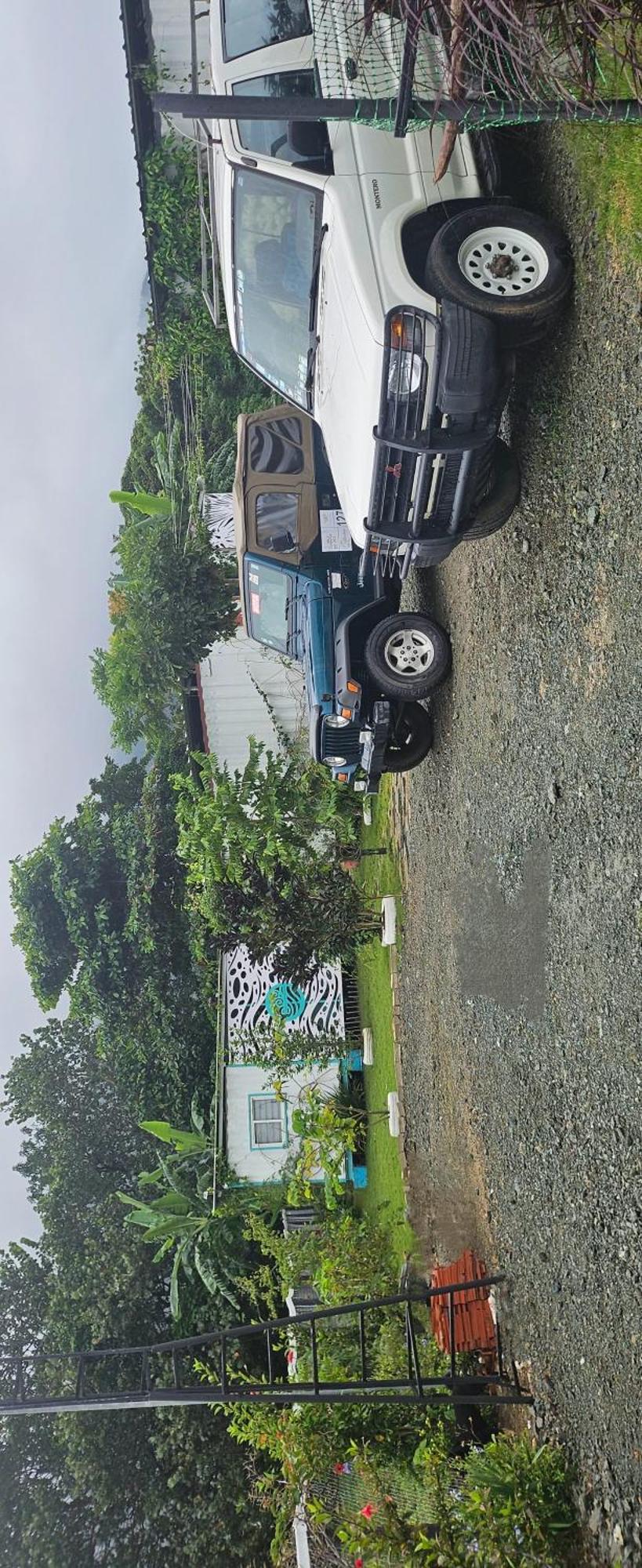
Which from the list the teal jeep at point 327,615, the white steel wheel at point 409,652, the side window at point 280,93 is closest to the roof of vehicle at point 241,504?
the teal jeep at point 327,615

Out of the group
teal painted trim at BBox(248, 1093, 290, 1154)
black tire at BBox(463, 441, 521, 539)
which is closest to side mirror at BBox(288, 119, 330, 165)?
black tire at BBox(463, 441, 521, 539)

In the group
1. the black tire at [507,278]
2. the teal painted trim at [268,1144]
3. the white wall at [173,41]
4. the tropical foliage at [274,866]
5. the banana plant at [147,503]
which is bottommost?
the teal painted trim at [268,1144]

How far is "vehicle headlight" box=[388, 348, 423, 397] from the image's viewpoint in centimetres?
597

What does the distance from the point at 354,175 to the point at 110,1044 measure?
16.7 m

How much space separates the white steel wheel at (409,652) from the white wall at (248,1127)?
7.41 metres

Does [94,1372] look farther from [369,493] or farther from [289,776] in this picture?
[369,493]

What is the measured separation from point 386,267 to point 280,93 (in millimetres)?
1601

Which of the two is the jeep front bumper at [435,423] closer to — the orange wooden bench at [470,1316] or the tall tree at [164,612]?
the orange wooden bench at [470,1316]

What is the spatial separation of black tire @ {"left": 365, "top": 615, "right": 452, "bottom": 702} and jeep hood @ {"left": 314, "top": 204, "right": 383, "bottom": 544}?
1.19m

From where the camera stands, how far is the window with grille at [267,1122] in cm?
1428

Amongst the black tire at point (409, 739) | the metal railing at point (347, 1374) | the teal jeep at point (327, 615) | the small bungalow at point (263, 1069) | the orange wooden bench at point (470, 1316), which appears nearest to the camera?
the metal railing at point (347, 1374)

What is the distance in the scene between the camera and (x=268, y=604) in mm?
11172

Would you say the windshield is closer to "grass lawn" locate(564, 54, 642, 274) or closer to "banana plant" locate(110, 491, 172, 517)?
"grass lawn" locate(564, 54, 642, 274)

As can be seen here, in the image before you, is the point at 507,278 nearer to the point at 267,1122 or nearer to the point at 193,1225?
the point at 267,1122
